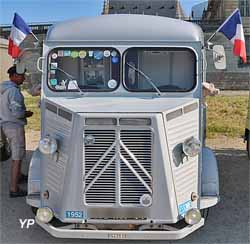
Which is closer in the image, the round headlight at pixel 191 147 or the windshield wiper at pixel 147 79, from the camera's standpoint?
the round headlight at pixel 191 147

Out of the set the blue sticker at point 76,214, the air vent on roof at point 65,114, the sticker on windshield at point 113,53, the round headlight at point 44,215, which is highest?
the sticker on windshield at point 113,53

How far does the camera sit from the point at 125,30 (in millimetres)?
5215

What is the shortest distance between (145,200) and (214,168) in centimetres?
114

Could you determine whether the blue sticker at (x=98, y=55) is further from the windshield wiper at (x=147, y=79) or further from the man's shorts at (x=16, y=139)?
the man's shorts at (x=16, y=139)

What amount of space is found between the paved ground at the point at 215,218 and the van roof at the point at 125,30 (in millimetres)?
2267

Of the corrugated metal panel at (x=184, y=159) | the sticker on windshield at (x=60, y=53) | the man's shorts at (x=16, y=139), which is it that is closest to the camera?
the corrugated metal panel at (x=184, y=159)

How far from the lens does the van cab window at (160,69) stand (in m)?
5.14

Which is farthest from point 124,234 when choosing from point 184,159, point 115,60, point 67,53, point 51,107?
point 67,53

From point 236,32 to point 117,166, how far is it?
2.91 metres

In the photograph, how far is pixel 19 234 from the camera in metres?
5.35

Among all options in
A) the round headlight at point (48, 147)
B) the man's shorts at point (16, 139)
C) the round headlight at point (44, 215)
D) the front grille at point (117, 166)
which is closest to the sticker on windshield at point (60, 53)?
the round headlight at point (48, 147)

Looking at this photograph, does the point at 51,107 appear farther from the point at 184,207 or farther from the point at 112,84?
the point at 184,207

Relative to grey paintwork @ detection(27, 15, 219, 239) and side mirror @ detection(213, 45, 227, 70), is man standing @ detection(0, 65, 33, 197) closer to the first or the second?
grey paintwork @ detection(27, 15, 219, 239)

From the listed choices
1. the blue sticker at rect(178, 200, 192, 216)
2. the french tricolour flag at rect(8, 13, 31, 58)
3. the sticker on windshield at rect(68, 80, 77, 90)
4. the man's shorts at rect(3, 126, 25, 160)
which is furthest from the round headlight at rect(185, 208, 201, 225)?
the french tricolour flag at rect(8, 13, 31, 58)
